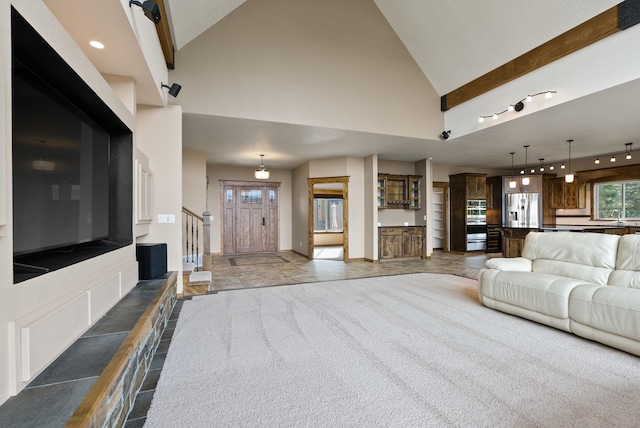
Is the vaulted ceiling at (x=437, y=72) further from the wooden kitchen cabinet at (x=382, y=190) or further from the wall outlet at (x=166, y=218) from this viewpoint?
the wall outlet at (x=166, y=218)

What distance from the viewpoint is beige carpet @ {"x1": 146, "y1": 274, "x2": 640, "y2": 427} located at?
1.71 m

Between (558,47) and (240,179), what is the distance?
7.75m

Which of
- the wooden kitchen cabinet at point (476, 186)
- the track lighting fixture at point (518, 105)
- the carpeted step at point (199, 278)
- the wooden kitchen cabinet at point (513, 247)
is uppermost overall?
the track lighting fixture at point (518, 105)

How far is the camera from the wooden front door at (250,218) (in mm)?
8992

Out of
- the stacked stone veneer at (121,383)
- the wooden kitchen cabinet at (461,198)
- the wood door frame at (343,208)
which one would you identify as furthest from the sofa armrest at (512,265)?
the wooden kitchen cabinet at (461,198)

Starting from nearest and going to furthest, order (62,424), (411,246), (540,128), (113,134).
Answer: (62,424) < (113,134) < (540,128) < (411,246)

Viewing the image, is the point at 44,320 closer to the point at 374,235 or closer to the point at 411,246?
the point at 374,235

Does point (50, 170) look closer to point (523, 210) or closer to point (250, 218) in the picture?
point (250, 218)

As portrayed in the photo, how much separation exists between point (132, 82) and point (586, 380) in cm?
483

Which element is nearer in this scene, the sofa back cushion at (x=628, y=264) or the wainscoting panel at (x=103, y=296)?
the wainscoting panel at (x=103, y=296)

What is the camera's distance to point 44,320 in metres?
1.30

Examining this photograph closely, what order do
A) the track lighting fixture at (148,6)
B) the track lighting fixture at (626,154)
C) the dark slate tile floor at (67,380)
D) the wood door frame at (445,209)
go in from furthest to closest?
the wood door frame at (445,209)
the track lighting fixture at (626,154)
the track lighting fixture at (148,6)
the dark slate tile floor at (67,380)

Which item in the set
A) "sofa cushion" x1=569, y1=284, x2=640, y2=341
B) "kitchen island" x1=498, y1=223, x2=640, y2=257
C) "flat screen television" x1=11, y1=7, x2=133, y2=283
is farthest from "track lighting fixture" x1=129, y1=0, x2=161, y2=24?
"kitchen island" x1=498, y1=223, x2=640, y2=257

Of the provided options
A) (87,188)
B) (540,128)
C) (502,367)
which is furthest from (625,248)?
(87,188)
